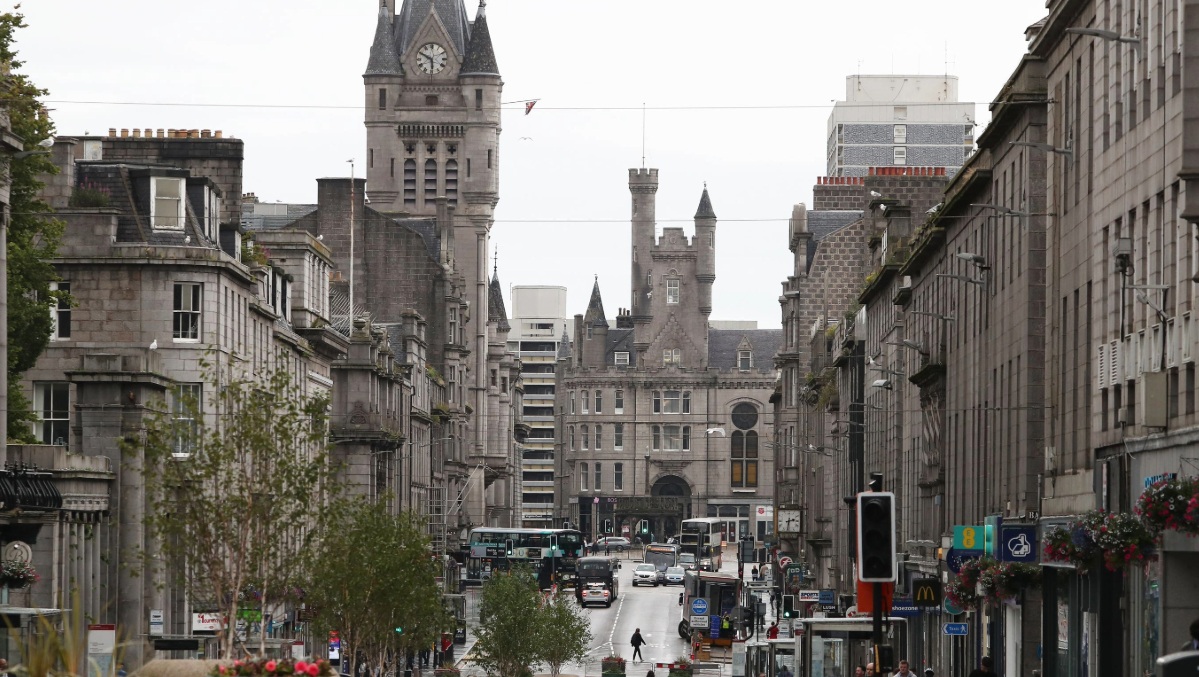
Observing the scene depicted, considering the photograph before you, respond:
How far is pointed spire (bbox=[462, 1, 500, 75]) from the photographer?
5886 inches

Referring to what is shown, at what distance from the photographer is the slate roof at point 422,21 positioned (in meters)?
150

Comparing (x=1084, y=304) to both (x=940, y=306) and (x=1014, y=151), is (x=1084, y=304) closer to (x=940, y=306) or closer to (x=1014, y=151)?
(x=1014, y=151)

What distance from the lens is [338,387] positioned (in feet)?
277

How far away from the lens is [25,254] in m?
45.6

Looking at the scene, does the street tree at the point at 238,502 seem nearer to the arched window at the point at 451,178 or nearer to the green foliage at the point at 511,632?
the green foliage at the point at 511,632

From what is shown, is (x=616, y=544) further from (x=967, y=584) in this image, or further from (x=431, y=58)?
(x=967, y=584)

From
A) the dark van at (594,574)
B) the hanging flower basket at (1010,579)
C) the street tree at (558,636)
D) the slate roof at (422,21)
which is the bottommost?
the dark van at (594,574)

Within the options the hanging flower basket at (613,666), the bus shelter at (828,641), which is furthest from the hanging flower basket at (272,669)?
the hanging flower basket at (613,666)

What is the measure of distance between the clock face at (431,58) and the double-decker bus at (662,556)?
34454 millimetres

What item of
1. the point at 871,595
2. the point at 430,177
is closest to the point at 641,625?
the point at 430,177

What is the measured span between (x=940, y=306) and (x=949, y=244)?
3011 millimetres

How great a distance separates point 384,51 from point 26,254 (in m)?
105

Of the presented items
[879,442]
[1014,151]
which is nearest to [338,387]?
[879,442]

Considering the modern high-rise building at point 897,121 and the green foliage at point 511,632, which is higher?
the modern high-rise building at point 897,121
